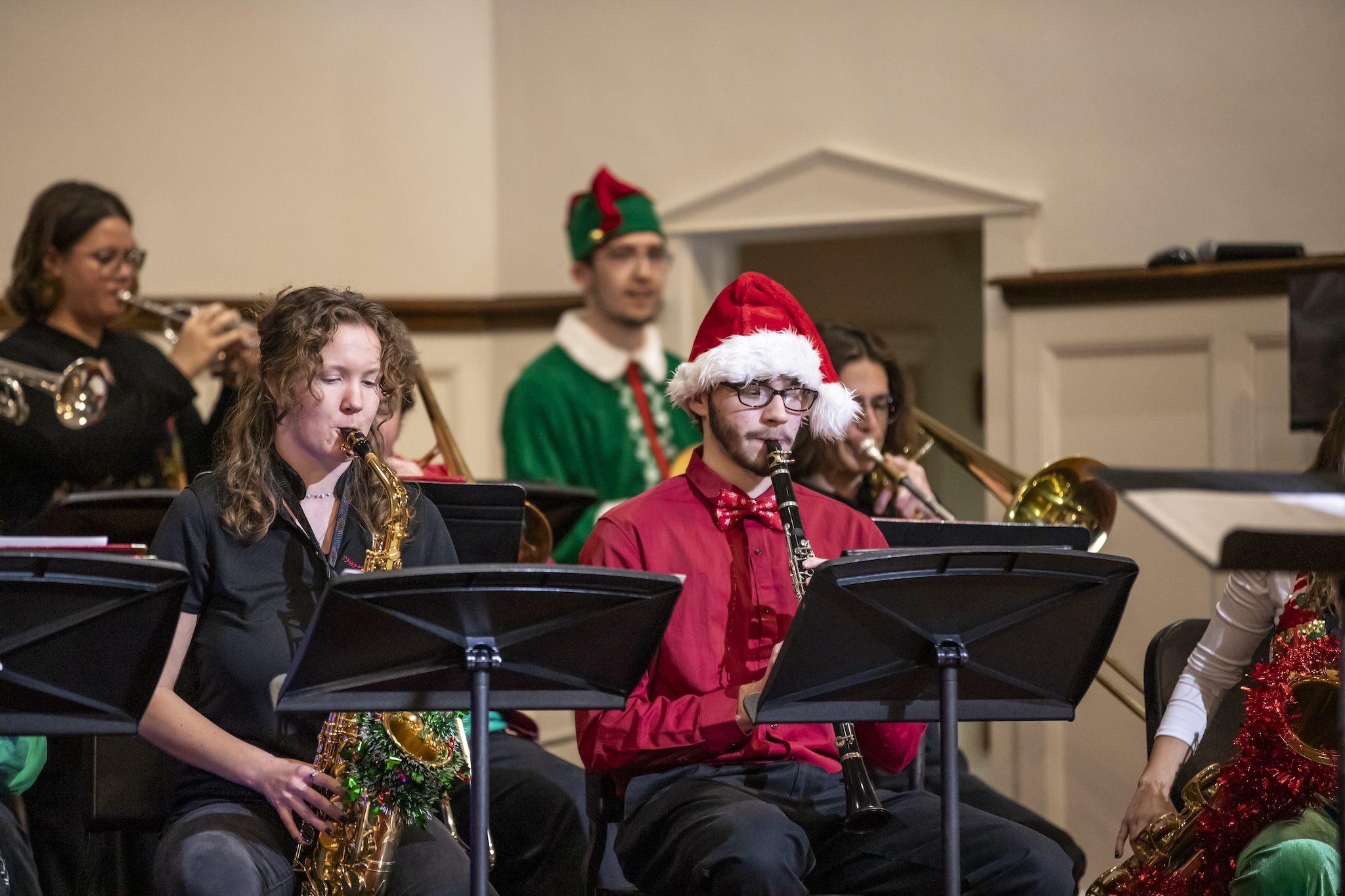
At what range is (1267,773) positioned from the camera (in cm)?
231

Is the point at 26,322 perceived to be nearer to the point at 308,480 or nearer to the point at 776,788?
the point at 308,480

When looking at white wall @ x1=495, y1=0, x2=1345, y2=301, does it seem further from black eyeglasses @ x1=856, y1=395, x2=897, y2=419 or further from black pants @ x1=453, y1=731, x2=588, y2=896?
black pants @ x1=453, y1=731, x2=588, y2=896

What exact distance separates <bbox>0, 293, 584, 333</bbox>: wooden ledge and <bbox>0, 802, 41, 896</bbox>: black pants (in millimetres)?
2936

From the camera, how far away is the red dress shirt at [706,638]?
8.25 feet

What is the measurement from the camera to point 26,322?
3.93 metres

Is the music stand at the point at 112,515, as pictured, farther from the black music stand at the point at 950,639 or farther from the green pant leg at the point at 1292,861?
the green pant leg at the point at 1292,861

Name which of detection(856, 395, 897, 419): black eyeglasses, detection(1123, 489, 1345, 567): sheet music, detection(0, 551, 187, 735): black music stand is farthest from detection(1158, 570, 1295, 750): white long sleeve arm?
detection(0, 551, 187, 735): black music stand

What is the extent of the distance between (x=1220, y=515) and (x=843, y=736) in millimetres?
922

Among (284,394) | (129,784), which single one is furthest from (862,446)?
(129,784)

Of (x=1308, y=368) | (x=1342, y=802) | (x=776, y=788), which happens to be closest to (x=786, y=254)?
(x=1308, y=368)

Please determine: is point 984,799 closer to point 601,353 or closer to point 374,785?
point 374,785

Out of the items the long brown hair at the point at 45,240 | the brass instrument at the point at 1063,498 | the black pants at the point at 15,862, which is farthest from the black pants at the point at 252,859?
the long brown hair at the point at 45,240

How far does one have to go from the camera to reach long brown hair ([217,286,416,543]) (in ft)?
8.03

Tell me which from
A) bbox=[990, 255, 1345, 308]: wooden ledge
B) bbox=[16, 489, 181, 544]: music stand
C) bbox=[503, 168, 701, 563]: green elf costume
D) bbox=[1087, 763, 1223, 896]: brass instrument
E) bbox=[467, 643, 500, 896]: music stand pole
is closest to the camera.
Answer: bbox=[467, 643, 500, 896]: music stand pole
